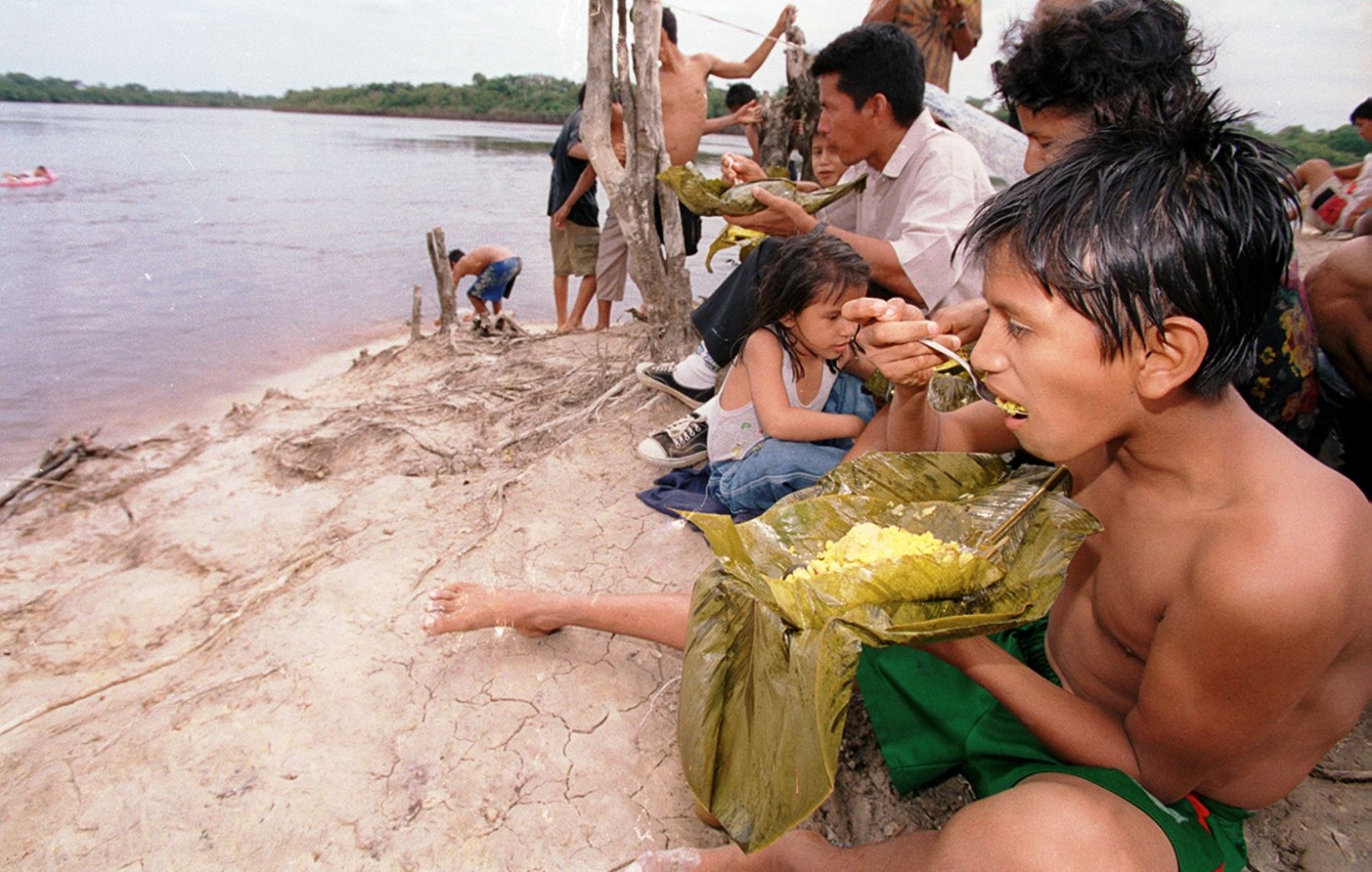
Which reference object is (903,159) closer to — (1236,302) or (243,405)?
(1236,302)

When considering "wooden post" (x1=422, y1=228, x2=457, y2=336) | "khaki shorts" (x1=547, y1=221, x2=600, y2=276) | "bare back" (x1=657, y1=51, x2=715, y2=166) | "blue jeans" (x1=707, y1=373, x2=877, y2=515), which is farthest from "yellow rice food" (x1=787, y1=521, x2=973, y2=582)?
"khaki shorts" (x1=547, y1=221, x2=600, y2=276)

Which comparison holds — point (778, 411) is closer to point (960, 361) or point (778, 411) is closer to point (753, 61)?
point (960, 361)

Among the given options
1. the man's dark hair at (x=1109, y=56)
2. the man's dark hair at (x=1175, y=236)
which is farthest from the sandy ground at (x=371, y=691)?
the man's dark hair at (x=1109, y=56)

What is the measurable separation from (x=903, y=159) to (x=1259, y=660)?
250 centimetres

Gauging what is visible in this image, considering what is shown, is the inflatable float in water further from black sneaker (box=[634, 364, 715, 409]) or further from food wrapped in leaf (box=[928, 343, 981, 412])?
food wrapped in leaf (box=[928, 343, 981, 412])

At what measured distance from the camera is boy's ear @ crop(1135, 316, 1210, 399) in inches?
41.0

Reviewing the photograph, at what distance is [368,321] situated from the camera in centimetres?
780

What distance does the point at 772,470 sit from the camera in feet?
8.63

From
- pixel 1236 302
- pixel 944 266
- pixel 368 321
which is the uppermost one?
pixel 1236 302

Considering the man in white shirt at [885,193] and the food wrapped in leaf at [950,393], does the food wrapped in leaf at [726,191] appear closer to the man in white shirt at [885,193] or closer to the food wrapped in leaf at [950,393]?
the man in white shirt at [885,193]

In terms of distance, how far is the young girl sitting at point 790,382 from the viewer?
8.36 feet

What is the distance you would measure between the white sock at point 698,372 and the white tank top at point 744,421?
21.7 inches

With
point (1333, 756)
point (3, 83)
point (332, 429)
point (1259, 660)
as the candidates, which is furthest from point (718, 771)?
point (3, 83)

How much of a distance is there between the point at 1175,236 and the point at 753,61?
5071mm
